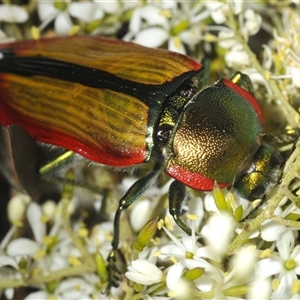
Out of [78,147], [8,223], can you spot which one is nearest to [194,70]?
[78,147]

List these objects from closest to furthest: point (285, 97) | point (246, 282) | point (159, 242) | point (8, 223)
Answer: point (246, 282)
point (159, 242)
point (285, 97)
point (8, 223)

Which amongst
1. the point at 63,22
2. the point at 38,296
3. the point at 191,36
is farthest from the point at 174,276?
the point at 63,22

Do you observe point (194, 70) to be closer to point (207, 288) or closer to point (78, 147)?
point (78, 147)

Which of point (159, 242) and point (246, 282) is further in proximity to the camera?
point (159, 242)

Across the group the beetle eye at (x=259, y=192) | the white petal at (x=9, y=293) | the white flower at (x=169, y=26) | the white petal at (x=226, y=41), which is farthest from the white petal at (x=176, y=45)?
the white petal at (x=9, y=293)

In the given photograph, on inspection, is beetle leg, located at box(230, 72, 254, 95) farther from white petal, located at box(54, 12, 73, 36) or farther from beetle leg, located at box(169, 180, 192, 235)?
white petal, located at box(54, 12, 73, 36)

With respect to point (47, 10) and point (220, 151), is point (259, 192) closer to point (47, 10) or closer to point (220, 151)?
point (220, 151)
